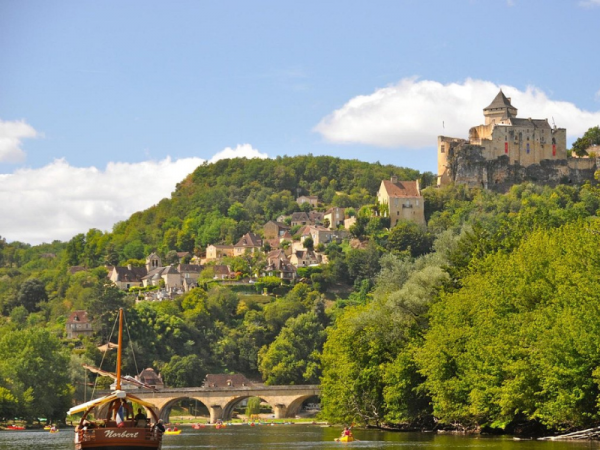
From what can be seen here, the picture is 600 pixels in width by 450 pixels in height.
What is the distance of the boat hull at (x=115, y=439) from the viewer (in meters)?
43.6

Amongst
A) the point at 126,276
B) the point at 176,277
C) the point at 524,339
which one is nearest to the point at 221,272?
the point at 176,277

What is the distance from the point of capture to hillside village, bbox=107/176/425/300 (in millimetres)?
173250

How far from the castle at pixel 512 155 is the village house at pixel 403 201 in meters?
6.88

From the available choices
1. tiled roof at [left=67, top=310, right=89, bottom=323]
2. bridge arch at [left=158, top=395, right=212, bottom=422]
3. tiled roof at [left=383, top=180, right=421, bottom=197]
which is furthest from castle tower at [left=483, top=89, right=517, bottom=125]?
bridge arch at [left=158, top=395, right=212, bottom=422]

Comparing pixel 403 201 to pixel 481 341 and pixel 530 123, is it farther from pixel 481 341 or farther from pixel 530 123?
pixel 481 341

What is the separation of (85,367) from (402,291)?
6036 cm

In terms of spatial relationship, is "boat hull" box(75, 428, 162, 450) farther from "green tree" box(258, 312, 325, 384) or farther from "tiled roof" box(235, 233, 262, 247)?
"tiled roof" box(235, 233, 262, 247)

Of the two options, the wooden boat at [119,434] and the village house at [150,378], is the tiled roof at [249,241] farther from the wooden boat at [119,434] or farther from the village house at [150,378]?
the wooden boat at [119,434]

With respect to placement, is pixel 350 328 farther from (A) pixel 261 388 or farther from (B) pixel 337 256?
(B) pixel 337 256

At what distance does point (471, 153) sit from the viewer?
16825cm

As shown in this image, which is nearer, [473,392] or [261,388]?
[473,392]

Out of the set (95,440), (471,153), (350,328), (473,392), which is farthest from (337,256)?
(95,440)

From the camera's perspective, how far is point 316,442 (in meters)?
68.8

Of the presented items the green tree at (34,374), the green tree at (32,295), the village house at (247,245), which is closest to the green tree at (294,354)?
the green tree at (34,374)
